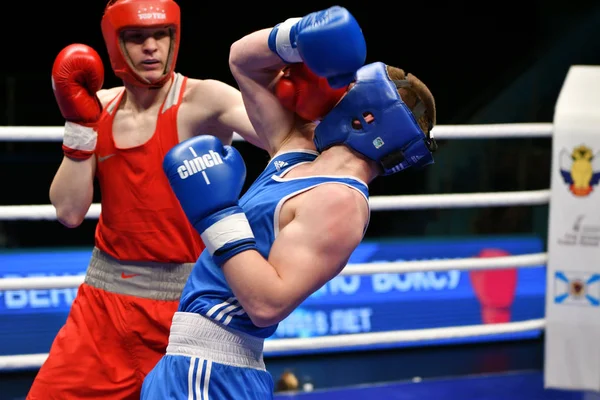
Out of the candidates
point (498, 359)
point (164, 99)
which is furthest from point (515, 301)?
point (164, 99)

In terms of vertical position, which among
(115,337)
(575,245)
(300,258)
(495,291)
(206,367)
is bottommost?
(495,291)

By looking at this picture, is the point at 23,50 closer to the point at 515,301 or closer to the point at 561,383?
the point at 515,301

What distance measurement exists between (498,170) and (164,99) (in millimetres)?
3557

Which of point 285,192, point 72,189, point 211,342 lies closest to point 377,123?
point 285,192

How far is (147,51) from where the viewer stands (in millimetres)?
1995

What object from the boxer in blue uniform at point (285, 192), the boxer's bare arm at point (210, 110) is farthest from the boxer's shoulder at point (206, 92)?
the boxer in blue uniform at point (285, 192)

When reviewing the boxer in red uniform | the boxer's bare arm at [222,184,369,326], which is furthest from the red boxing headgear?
the boxer's bare arm at [222,184,369,326]

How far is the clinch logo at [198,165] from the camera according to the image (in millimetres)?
1398

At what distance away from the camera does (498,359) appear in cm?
446

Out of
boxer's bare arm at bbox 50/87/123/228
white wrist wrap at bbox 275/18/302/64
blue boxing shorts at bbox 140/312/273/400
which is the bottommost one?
blue boxing shorts at bbox 140/312/273/400

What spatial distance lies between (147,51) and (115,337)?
677mm

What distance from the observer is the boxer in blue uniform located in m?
1.38

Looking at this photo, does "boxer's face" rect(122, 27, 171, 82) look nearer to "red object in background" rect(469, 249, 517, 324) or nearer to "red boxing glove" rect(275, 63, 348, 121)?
"red boxing glove" rect(275, 63, 348, 121)

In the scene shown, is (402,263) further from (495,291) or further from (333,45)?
(495,291)
